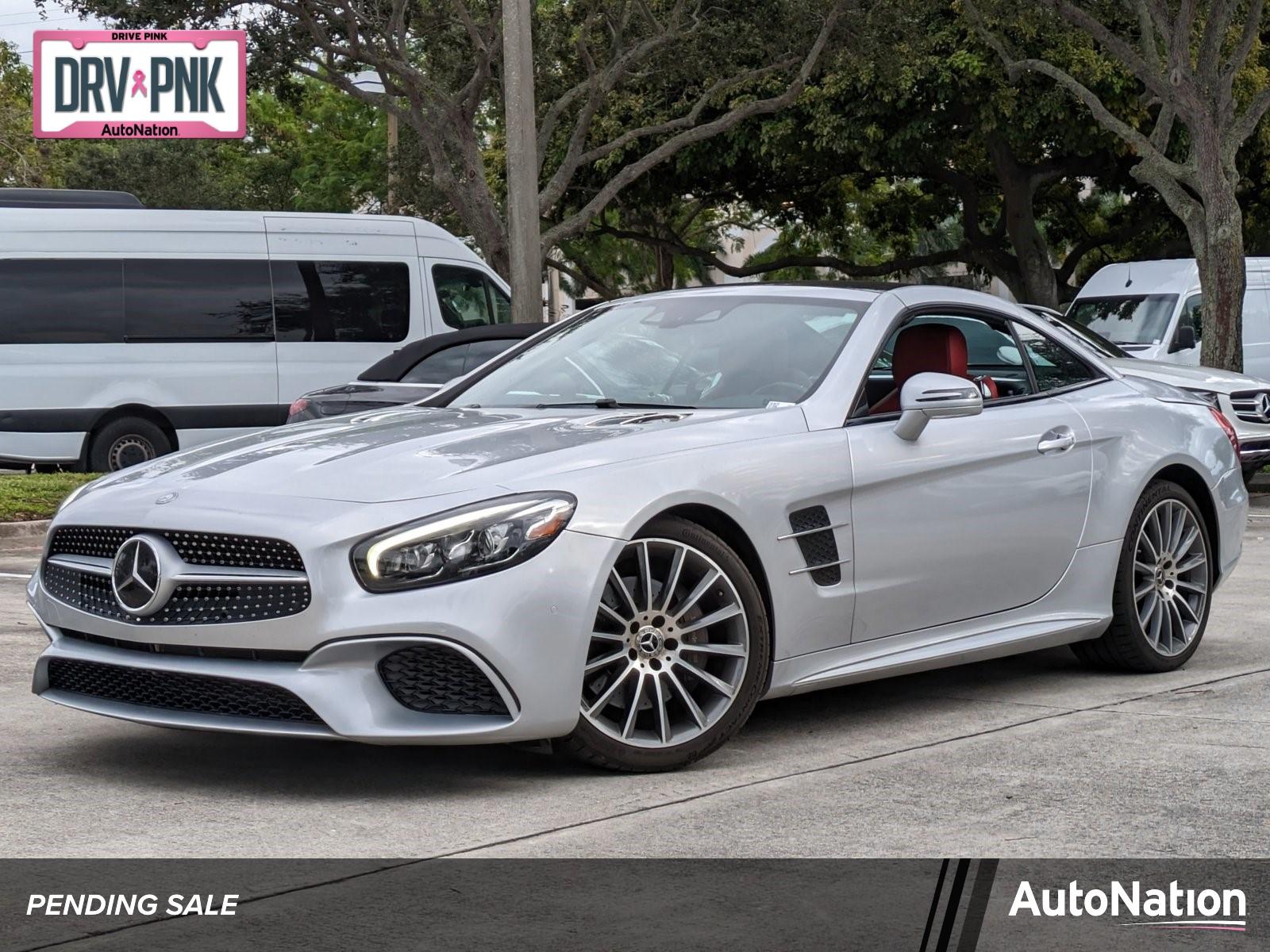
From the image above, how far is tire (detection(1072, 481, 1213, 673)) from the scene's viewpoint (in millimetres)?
7051

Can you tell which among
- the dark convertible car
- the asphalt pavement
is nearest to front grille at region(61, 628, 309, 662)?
the asphalt pavement

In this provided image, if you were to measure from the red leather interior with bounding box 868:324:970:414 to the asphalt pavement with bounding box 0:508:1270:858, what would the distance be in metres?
1.18

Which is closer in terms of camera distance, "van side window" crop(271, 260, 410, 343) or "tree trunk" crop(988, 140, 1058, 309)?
"van side window" crop(271, 260, 410, 343)

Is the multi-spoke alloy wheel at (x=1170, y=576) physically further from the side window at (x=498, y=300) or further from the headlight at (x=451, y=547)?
the side window at (x=498, y=300)

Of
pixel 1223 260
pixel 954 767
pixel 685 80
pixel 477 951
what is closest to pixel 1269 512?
pixel 1223 260

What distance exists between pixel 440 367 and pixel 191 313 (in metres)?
7.27

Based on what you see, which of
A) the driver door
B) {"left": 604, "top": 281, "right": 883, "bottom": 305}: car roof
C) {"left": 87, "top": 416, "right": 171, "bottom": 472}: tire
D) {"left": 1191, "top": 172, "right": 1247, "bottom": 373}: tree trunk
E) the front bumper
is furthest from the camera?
{"left": 1191, "top": 172, "right": 1247, "bottom": 373}: tree trunk

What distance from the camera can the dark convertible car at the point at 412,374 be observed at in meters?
12.1

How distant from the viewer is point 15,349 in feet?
59.6

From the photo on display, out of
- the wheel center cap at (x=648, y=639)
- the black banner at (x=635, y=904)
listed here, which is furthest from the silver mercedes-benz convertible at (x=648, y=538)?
the black banner at (x=635, y=904)

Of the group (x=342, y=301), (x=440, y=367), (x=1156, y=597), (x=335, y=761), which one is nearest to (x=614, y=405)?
(x=335, y=761)

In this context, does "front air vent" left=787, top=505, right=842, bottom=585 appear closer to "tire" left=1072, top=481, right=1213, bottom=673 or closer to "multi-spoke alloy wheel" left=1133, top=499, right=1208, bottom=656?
"tire" left=1072, top=481, right=1213, bottom=673

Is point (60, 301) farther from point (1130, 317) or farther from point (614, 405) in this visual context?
point (614, 405)

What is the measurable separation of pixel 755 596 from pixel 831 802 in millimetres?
721
